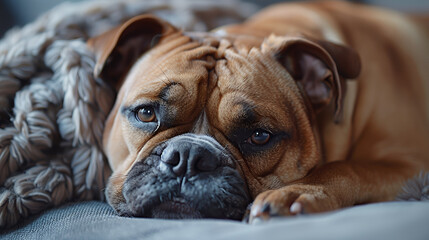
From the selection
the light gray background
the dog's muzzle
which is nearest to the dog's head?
the dog's muzzle

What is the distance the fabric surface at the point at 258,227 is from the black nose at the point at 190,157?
17 centimetres

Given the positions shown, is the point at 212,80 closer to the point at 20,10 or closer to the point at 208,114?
the point at 208,114

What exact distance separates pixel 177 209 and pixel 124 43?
0.75 m

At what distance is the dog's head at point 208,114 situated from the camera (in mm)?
1227

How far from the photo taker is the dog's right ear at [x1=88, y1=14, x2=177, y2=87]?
1569 millimetres

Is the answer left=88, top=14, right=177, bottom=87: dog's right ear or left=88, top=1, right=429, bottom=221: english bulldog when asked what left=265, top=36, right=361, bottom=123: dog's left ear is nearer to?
left=88, top=1, right=429, bottom=221: english bulldog

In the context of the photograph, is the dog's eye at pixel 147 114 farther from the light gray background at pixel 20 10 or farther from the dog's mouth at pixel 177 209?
the light gray background at pixel 20 10

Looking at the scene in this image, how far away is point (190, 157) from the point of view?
1217 millimetres

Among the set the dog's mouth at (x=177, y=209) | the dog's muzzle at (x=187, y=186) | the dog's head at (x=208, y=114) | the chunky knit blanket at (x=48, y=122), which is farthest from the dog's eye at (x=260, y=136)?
the chunky knit blanket at (x=48, y=122)

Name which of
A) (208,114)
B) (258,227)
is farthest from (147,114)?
(258,227)

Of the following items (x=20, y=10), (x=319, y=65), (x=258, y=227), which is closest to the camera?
(x=258, y=227)

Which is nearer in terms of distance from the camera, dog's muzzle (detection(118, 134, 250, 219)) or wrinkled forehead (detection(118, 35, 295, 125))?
dog's muzzle (detection(118, 134, 250, 219))

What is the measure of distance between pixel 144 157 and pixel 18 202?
394mm

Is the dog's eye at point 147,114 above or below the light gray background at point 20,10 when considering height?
above
